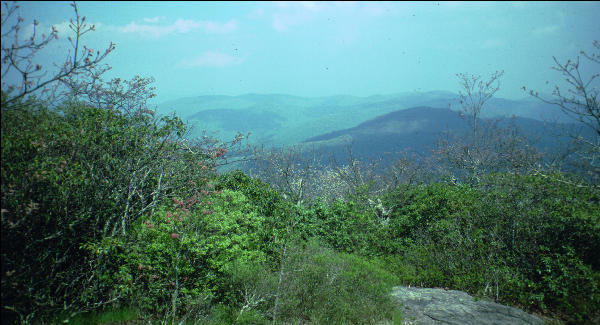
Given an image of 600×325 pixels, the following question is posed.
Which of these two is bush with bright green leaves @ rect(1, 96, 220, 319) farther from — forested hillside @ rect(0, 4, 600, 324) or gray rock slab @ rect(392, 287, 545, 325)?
gray rock slab @ rect(392, 287, 545, 325)

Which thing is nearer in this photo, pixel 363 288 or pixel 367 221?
pixel 363 288

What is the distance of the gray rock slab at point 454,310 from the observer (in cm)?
630

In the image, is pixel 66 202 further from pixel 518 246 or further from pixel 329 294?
pixel 518 246

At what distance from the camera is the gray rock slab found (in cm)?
630

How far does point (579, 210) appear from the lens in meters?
8.52

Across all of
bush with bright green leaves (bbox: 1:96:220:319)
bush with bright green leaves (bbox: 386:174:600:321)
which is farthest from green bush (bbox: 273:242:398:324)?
bush with bright green leaves (bbox: 1:96:220:319)

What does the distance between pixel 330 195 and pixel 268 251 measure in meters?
20.9

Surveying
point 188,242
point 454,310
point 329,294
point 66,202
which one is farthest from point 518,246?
point 66,202

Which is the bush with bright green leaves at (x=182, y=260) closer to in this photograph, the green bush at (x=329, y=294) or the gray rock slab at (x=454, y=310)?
the green bush at (x=329, y=294)

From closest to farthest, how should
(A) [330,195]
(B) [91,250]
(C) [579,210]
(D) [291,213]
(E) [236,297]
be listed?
(B) [91,250]
(E) [236,297]
(C) [579,210]
(D) [291,213]
(A) [330,195]

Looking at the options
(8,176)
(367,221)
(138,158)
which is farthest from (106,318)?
(367,221)

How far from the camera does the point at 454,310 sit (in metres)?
6.71

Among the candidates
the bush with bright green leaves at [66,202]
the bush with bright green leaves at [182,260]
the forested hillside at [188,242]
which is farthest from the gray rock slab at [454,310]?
the bush with bright green leaves at [66,202]

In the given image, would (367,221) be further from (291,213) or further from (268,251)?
(268,251)
